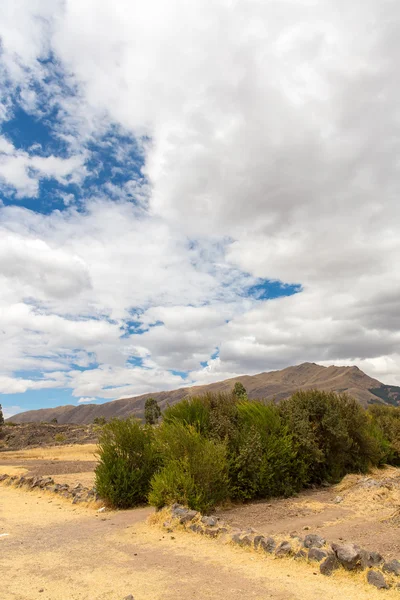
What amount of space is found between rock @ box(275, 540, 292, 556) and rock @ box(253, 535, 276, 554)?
0.56 feet

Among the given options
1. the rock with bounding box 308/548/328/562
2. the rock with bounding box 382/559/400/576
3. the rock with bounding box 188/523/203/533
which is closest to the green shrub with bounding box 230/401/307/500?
the rock with bounding box 188/523/203/533

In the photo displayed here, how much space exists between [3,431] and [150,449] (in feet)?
191

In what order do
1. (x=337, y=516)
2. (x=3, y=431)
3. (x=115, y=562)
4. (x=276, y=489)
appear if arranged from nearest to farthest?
(x=115, y=562)
(x=337, y=516)
(x=276, y=489)
(x=3, y=431)

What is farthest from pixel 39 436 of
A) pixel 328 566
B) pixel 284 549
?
pixel 328 566

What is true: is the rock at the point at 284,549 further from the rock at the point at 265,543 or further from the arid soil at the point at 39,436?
the arid soil at the point at 39,436

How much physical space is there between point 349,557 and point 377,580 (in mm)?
593

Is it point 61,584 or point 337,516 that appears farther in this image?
point 337,516

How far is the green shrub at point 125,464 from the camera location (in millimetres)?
14680

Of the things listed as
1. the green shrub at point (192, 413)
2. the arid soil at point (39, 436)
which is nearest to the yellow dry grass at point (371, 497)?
the green shrub at point (192, 413)

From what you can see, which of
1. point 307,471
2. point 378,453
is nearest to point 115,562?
point 307,471

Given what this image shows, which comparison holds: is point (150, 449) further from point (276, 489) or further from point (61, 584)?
point (61, 584)

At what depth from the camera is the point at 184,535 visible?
10.5 meters

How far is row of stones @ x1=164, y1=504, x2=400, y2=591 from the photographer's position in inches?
282

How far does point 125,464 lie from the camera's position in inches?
586
